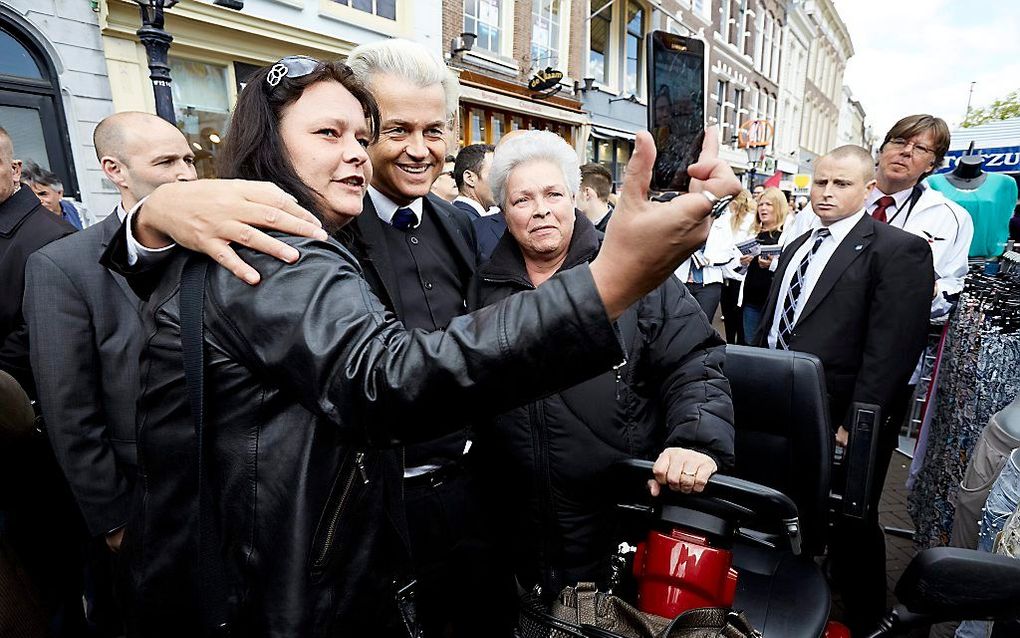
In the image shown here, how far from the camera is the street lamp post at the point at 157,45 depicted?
4973mm

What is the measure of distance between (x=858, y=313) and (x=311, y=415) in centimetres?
277

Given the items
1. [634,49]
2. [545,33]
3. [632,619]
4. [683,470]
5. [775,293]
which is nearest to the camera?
[632,619]

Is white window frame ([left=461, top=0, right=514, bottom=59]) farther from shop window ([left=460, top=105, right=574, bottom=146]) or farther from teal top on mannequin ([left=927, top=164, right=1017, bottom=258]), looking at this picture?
teal top on mannequin ([left=927, top=164, right=1017, bottom=258])

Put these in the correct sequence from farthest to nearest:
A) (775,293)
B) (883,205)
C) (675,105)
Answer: (883,205) < (775,293) < (675,105)

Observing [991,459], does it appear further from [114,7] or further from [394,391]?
[114,7]

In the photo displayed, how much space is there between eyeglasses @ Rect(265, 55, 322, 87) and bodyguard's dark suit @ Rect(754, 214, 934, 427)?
2669mm

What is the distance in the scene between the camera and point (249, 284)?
835 millimetres

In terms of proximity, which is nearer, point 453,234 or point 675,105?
point 675,105

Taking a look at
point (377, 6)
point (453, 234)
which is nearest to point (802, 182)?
point (377, 6)

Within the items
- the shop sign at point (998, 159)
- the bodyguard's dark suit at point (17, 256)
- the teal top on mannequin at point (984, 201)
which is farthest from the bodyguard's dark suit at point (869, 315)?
the shop sign at point (998, 159)

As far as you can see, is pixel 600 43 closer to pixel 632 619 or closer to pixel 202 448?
pixel 632 619

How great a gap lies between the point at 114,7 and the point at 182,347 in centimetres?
782

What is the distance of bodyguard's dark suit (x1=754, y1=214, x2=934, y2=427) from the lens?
8.67ft

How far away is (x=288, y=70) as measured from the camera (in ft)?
3.69
